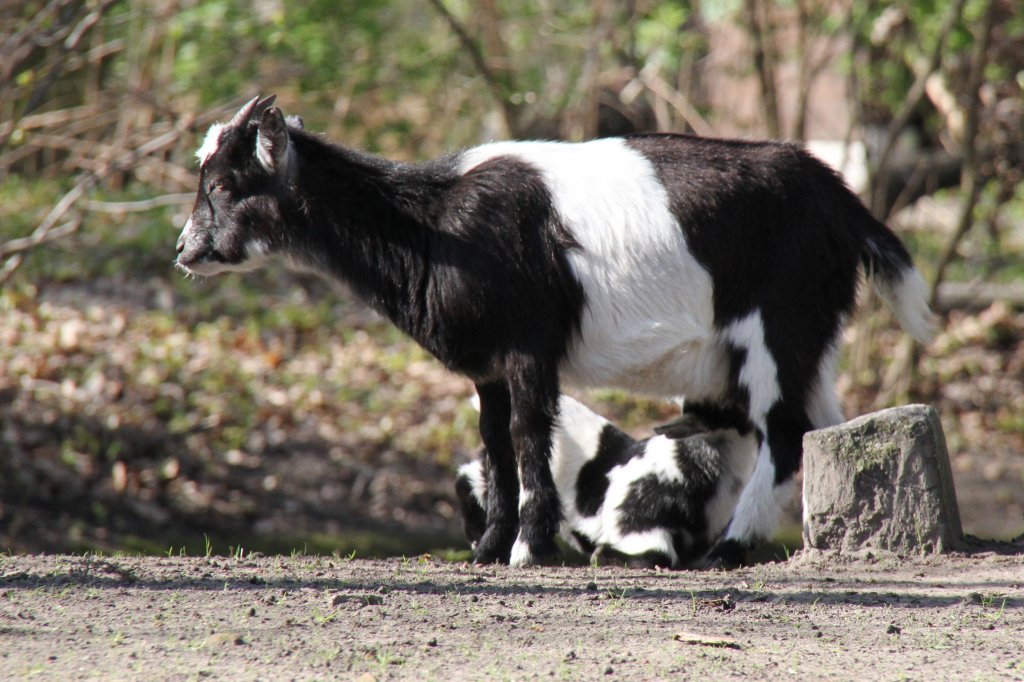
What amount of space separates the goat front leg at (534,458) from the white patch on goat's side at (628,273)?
277mm

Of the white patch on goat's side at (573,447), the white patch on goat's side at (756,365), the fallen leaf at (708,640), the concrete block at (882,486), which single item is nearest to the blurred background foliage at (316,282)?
the white patch on goat's side at (573,447)

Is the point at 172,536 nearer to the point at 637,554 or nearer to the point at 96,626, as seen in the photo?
the point at 637,554

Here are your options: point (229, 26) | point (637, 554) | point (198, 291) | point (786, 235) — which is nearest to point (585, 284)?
point (786, 235)

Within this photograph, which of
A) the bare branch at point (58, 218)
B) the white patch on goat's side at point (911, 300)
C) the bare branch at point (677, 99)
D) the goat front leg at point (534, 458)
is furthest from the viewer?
the bare branch at point (677, 99)

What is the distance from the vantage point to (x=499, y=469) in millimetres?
5645

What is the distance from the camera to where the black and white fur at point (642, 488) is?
18.5ft

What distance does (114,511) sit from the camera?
840 cm

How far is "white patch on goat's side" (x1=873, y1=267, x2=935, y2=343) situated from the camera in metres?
5.55

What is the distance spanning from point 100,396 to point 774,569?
5.93m

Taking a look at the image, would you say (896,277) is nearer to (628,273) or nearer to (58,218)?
(628,273)

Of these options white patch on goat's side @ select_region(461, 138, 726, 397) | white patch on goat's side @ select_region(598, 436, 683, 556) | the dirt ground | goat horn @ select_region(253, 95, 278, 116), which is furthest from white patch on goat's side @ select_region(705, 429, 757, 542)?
goat horn @ select_region(253, 95, 278, 116)

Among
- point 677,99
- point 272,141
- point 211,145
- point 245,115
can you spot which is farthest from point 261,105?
point 677,99

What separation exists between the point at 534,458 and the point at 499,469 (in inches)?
15.0

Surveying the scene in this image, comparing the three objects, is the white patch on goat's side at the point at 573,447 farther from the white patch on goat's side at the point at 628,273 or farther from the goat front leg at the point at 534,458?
the goat front leg at the point at 534,458
